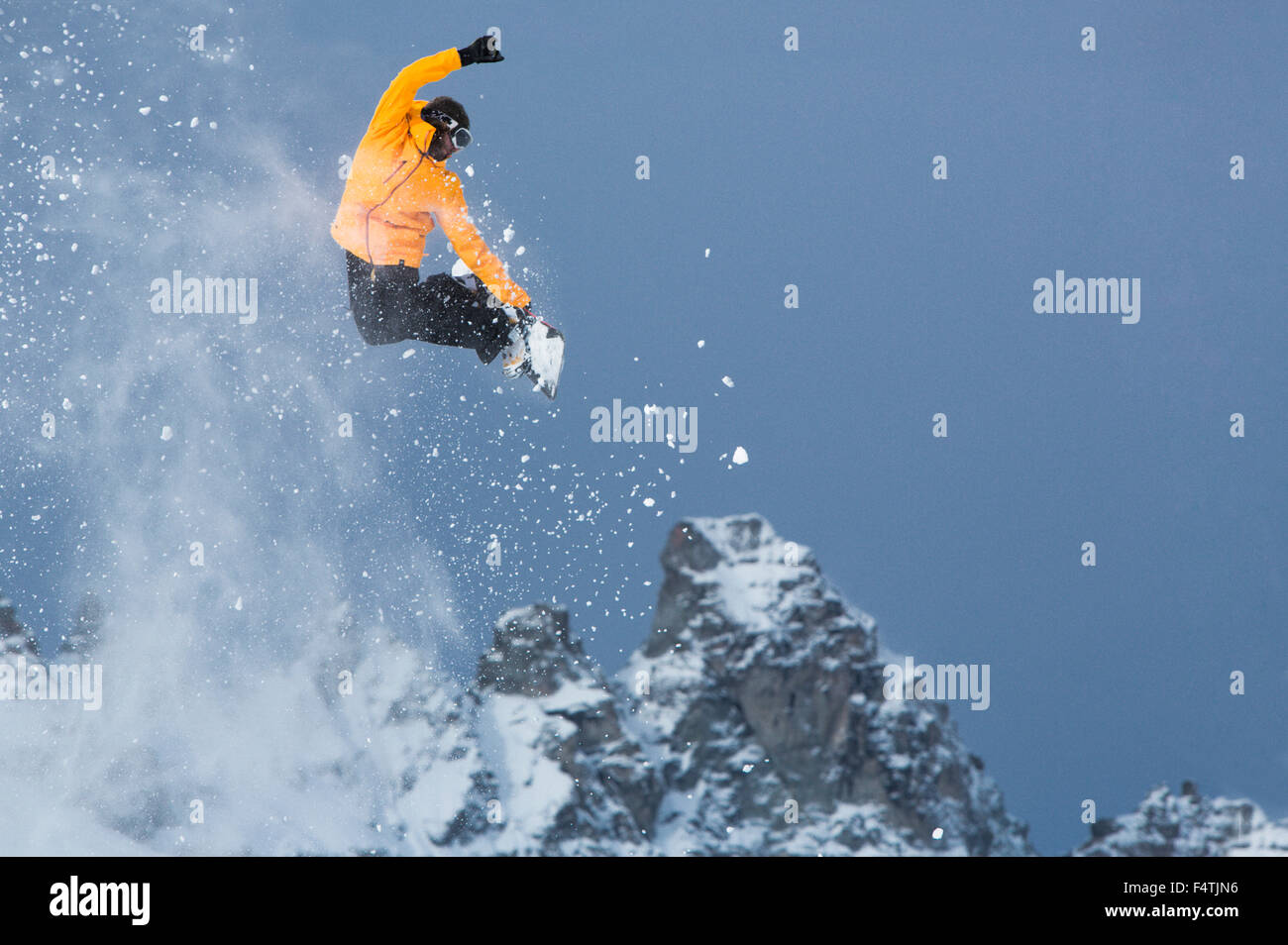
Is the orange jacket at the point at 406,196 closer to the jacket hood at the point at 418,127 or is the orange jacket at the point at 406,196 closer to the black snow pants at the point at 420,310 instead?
the jacket hood at the point at 418,127

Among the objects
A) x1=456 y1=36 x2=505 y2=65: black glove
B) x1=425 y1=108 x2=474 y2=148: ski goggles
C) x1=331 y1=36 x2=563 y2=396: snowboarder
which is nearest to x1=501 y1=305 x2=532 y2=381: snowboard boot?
x1=331 y1=36 x2=563 y2=396: snowboarder

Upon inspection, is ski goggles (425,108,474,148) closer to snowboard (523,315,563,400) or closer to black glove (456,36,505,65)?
black glove (456,36,505,65)

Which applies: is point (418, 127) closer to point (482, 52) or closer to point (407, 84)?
point (407, 84)

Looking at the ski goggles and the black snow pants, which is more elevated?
the ski goggles

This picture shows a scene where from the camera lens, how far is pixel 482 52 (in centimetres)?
1041

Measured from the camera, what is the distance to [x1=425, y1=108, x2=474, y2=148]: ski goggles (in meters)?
11.1

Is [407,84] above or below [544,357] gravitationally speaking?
above

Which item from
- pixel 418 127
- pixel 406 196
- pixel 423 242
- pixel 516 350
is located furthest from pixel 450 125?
pixel 516 350

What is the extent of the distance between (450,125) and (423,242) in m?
1.32

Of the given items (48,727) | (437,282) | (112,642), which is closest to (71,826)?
(48,727)

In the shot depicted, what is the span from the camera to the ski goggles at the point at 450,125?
11.1 m

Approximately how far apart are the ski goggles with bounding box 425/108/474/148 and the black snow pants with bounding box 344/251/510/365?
143 centimetres

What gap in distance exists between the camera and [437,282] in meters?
12.5
